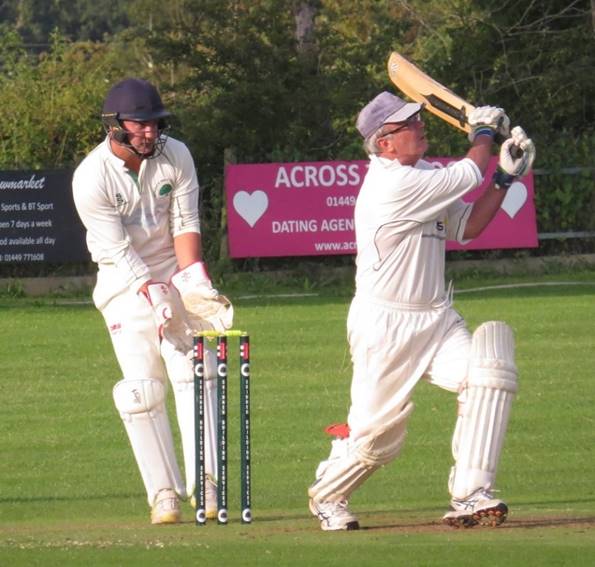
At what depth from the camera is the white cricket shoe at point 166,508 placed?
27.0 feet

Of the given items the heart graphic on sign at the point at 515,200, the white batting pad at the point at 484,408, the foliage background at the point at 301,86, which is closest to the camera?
the white batting pad at the point at 484,408

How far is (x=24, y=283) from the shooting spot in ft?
80.7

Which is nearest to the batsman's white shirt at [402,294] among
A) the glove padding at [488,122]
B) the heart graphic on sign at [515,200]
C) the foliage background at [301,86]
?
the glove padding at [488,122]

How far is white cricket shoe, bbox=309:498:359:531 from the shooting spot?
7789 millimetres

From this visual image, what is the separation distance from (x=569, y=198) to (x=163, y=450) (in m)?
18.6

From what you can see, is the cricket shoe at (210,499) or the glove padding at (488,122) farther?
the cricket shoe at (210,499)

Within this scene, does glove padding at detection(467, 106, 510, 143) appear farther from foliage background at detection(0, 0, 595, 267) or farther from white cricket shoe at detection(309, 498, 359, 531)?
foliage background at detection(0, 0, 595, 267)

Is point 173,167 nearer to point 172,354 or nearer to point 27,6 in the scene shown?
point 172,354

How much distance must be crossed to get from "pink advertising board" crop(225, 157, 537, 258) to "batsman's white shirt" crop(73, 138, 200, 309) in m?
15.9

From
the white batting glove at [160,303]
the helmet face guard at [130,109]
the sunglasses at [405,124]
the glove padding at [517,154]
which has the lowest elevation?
the white batting glove at [160,303]

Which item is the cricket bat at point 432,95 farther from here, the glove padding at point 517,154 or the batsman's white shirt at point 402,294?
the batsman's white shirt at point 402,294

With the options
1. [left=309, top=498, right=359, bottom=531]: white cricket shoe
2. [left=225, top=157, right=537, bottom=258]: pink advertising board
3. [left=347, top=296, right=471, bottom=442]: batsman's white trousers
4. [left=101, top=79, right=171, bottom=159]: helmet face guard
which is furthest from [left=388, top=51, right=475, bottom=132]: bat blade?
[left=225, top=157, right=537, bottom=258]: pink advertising board

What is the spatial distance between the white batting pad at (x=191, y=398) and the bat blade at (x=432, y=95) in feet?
5.39

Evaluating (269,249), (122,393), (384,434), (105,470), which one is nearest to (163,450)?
(122,393)
